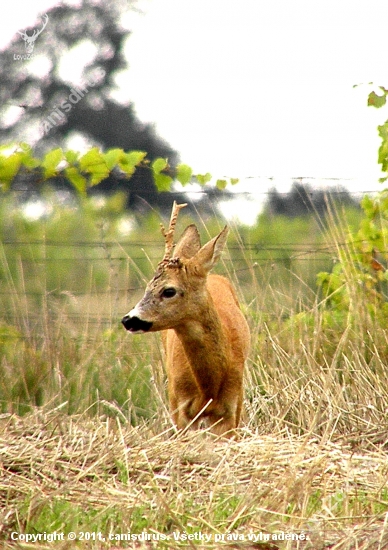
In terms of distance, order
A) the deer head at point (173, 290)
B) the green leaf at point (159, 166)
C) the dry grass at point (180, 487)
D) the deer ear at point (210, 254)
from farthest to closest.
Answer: the green leaf at point (159, 166) < the deer ear at point (210, 254) < the deer head at point (173, 290) < the dry grass at point (180, 487)

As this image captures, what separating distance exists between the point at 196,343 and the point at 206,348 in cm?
7

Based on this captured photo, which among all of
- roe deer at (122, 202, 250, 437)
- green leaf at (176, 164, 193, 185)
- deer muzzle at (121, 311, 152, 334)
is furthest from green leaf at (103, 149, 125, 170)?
deer muzzle at (121, 311, 152, 334)

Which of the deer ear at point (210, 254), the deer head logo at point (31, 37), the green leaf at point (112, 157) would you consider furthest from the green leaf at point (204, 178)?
the deer head logo at point (31, 37)

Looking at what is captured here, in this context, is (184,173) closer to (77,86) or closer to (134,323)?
(134,323)

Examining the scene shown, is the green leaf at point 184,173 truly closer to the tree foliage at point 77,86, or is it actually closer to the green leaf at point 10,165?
the green leaf at point 10,165

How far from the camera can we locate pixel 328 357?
703 cm

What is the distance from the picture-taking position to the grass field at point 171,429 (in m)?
3.59

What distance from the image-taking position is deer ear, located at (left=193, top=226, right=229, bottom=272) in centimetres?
614

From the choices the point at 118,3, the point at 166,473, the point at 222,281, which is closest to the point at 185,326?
the point at 222,281

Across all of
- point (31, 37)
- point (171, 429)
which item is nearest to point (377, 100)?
point (171, 429)

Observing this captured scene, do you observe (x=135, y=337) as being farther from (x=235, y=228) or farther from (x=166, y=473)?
(x=166, y=473)

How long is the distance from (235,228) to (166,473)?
391cm

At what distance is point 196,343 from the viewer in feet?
19.6

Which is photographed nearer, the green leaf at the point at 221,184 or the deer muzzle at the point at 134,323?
the deer muzzle at the point at 134,323
